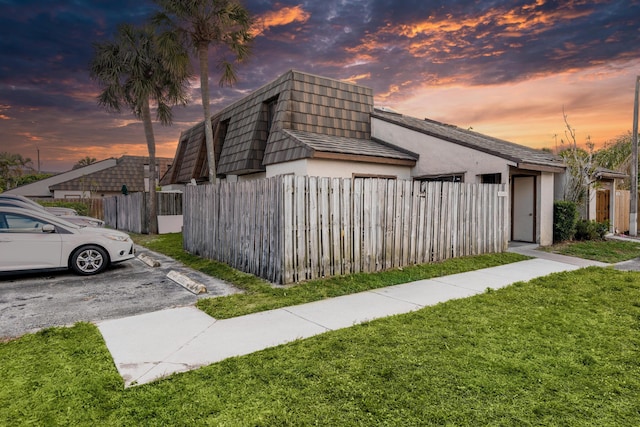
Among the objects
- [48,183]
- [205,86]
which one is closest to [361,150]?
[205,86]

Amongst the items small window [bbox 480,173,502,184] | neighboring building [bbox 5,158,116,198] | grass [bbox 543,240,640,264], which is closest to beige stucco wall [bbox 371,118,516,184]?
small window [bbox 480,173,502,184]

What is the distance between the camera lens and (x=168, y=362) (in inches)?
144

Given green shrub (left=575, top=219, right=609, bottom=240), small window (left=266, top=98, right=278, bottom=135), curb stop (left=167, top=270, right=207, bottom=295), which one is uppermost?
small window (left=266, top=98, right=278, bottom=135)

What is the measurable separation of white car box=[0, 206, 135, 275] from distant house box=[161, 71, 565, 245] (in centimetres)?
584

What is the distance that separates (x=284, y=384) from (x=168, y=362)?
1.34m

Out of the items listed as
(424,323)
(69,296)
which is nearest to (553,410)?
(424,323)

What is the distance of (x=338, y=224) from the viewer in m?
7.40

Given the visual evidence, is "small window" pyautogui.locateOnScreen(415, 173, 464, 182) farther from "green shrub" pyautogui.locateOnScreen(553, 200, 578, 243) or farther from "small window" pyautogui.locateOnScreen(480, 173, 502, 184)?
"green shrub" pyautogui.locateOnScreen(553, 200, 578, 243)

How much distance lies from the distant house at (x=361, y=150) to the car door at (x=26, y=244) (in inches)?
261

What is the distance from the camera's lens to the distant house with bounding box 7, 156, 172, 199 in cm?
3134

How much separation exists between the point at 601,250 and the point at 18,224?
15.7 metres

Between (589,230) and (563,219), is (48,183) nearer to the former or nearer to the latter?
(563,219)

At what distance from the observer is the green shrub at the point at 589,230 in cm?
1330

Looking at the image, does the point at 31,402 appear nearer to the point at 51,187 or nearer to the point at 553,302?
the point at 553,302
